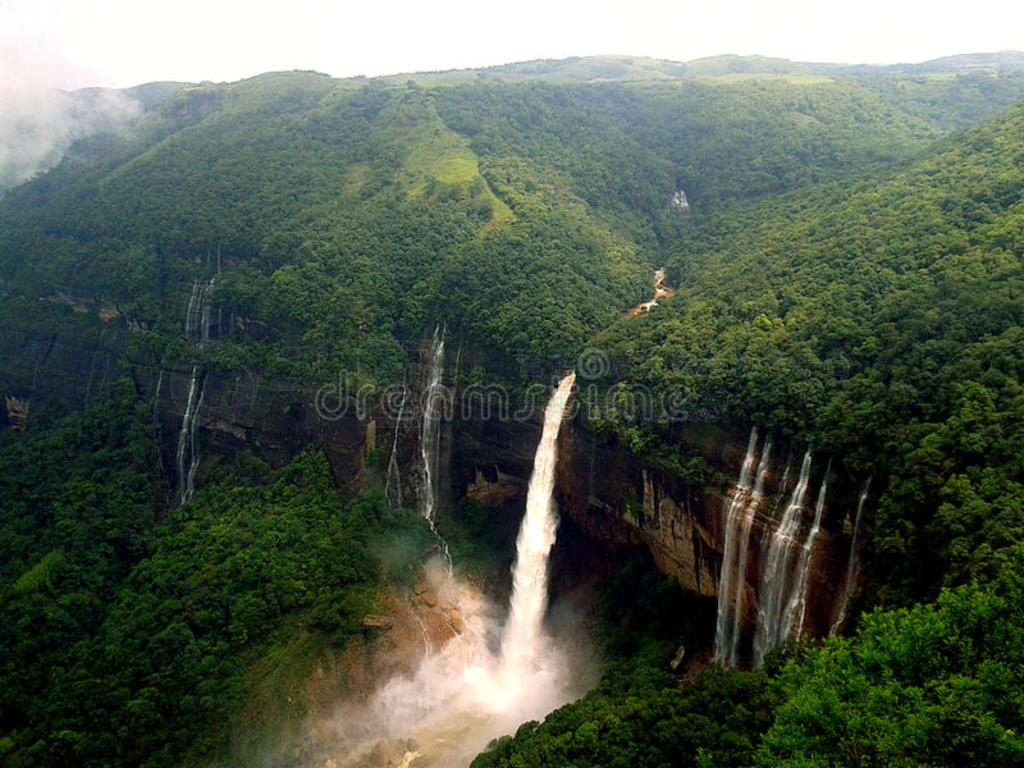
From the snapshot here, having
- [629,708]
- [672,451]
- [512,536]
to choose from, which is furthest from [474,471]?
[629,708]

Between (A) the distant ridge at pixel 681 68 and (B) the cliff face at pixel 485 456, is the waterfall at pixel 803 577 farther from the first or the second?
→ (A) the distant ridge at pixel 681 68

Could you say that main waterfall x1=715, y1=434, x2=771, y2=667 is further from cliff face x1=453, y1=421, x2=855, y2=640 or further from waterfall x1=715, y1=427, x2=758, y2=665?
cliff face x1=453, y1=421, x2=855, y2=640

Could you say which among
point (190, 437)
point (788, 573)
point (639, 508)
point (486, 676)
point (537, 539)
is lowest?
point (486, 676)

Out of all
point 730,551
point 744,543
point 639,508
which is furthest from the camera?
point 639,508

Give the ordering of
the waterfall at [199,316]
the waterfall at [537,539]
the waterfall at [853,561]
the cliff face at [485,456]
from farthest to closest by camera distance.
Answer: the waterfall at [199,316] → the waterfall at [537,539] → the cliff face at [485,456] → the waterfall at [853,561]

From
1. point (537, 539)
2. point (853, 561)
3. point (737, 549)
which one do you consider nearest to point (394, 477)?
point (537, 539)

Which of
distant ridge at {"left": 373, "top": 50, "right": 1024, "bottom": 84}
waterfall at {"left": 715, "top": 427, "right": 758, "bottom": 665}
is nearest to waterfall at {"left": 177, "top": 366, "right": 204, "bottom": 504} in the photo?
waterfall at {"left": 715, "top": 427, "right": 758, "bottom": 665}

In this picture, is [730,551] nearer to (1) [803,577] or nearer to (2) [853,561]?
(1) [803,577]

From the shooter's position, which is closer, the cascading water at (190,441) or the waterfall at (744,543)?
the waterfall at (744,543)

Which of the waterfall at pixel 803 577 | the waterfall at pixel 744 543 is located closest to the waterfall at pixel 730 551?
the waterfall at pixel 744 543
